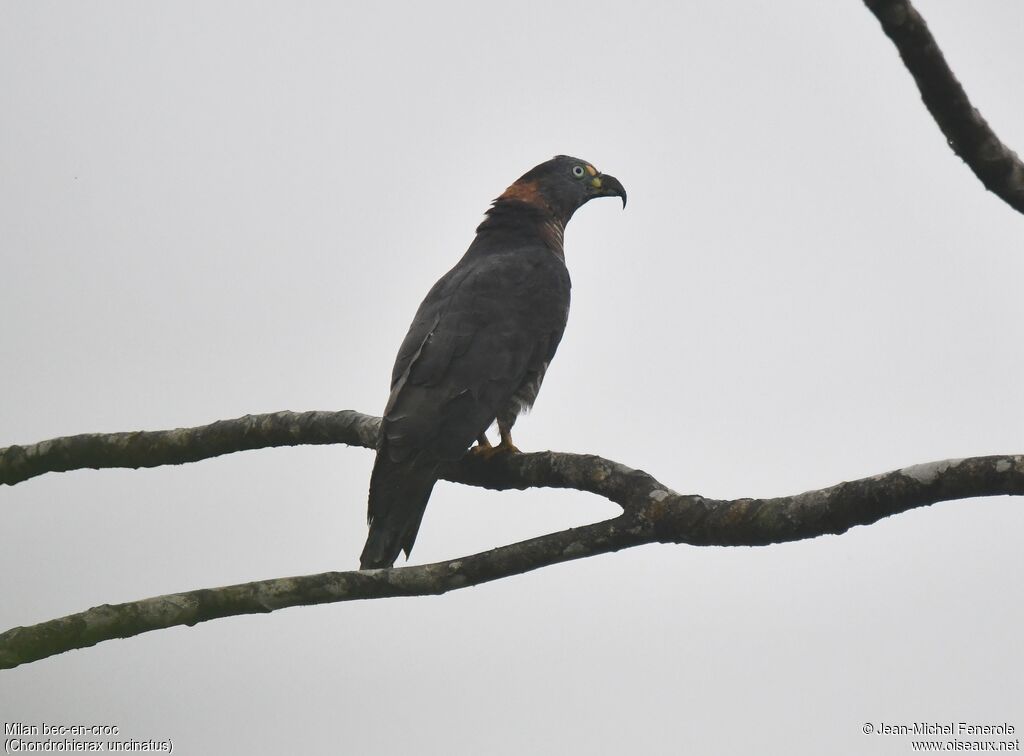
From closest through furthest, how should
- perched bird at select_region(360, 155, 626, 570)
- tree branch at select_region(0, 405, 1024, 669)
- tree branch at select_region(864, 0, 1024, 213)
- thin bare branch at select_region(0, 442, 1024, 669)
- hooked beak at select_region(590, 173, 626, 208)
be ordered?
tree branch at select_region(864, 0, 1024, 213), tree branch at select_region(0, 405, 1024, 669), thin bare branch at select_region(0, 442, 1024, 669), perched bird at select_region(360, 155, 626, 570), hooked beak at select_region(590, 173, 626, 208)

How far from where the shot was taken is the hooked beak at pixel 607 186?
276 inches

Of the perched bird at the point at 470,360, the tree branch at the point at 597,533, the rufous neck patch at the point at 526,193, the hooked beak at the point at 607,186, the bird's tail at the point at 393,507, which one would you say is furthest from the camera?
the hooked beak at the point at 607,186

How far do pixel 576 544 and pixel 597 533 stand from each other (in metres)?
0.07

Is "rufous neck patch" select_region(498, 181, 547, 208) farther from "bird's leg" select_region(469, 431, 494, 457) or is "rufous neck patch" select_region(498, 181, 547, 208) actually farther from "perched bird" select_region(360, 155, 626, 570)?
"bird's leg" select_region(469, 431, 494, 457)

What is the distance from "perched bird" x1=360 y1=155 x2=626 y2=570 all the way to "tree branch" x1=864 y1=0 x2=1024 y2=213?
8.22 feet

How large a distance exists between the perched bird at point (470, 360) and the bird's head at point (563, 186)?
16 cm

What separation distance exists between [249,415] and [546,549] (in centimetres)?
182

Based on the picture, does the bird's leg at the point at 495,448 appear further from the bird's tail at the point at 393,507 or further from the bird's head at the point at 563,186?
the bird's head at the point at 563,186

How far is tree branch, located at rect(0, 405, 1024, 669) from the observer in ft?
8.56

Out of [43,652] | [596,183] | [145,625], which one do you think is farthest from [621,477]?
[596,183]

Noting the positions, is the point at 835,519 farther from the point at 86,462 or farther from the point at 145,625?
the point at 86,462

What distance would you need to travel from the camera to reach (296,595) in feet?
10.4

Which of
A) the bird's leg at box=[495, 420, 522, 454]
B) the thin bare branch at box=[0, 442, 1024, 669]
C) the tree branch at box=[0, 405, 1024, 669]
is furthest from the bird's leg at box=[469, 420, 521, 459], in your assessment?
the thin bare branch at box=[0, 442, 1024, 669]

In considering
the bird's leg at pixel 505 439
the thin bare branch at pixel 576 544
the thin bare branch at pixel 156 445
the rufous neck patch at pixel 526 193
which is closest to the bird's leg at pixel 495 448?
the bird's leg at pixel 505 439
